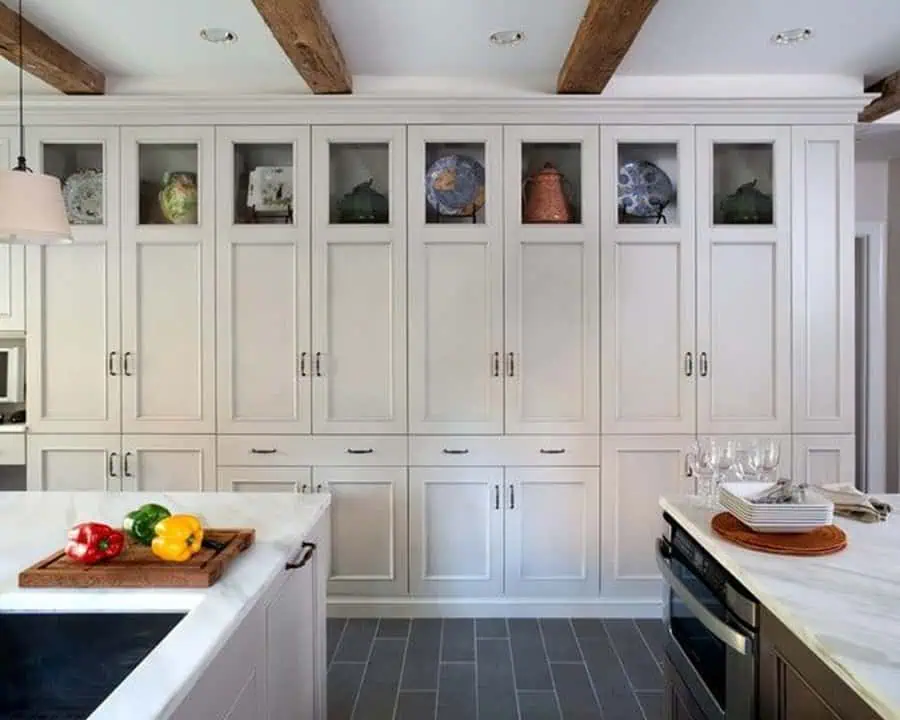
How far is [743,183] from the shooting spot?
319cm

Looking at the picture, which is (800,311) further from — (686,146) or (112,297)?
(112,297)

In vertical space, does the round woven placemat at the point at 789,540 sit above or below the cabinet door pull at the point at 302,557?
above

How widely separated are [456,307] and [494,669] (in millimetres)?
1646

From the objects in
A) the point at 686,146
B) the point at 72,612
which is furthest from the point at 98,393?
the point at 686,146

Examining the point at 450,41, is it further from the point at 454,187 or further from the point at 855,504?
the point at 855,504

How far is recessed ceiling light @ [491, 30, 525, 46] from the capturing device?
259 centimetres

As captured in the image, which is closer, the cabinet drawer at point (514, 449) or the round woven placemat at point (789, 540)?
the round woven placemat at point (789, 540)

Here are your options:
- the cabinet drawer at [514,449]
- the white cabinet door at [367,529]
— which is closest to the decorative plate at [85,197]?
the white cabinet door at [367,529]

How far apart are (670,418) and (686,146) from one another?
1.35m

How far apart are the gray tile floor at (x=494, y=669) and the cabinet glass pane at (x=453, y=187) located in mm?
2030

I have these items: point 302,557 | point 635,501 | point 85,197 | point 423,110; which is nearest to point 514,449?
point 635,501

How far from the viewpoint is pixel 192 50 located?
2785 millimetres

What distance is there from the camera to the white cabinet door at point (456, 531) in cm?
310

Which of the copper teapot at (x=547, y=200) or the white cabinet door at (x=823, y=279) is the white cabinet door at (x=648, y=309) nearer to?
the copper teapot at (x=547, y=200)
